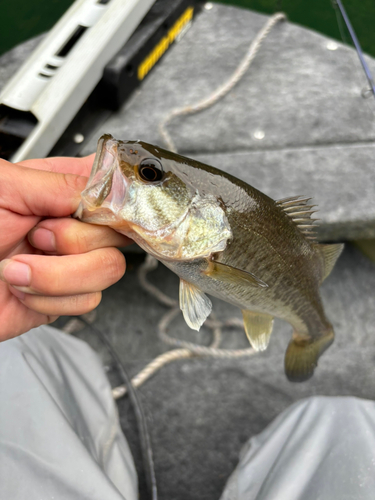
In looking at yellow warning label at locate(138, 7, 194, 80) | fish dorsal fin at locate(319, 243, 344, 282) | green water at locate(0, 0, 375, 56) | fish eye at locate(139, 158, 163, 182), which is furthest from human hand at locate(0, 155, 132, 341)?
green water at locate(0, 0, 375, 56)

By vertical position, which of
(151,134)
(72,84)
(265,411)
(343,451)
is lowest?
(265,411)

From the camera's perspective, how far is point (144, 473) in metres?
1.55

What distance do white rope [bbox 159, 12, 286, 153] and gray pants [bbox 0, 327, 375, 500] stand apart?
3.87 ft

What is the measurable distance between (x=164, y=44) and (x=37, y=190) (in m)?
1.71

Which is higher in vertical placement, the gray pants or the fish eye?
the fish eye

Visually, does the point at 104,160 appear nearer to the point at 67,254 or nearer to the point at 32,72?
the point at 67,254

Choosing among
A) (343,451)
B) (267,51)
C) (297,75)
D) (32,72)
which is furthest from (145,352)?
(267,51)

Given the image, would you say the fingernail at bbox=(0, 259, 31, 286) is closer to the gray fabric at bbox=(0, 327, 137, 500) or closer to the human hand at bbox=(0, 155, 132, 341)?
the human hand at bbox=(0, 155, 132, 341)

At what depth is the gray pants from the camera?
1008mm

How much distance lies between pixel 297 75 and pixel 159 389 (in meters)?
2.00

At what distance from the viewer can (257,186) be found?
183 centimetres

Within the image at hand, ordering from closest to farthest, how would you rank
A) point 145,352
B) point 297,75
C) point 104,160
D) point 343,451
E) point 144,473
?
1. point 104,160
2. point 343,451
3. point 144,473
4. point 145,352
5. point 297,75

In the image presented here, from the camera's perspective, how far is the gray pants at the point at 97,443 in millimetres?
1008

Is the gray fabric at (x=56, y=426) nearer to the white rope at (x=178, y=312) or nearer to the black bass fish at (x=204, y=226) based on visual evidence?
the white rope at (x=178, y=312)
